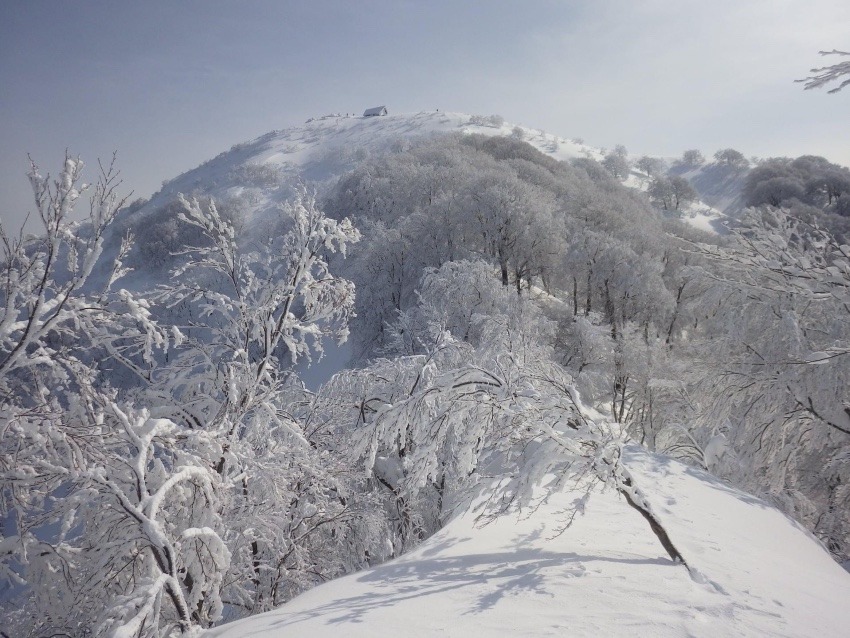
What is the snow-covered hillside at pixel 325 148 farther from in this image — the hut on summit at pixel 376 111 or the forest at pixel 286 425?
the forest at pixel 286 425

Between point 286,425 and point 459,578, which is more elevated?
point 286,425

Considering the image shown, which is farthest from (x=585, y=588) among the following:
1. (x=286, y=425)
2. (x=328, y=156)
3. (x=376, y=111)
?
(x=376, y=111)

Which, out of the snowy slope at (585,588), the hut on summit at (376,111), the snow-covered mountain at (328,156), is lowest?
the snowy slope at (585,588)

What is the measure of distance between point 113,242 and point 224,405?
67240 mm

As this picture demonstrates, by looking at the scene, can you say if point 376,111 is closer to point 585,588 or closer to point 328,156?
point 328,156

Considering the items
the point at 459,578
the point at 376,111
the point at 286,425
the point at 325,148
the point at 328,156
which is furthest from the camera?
the point at 376,111

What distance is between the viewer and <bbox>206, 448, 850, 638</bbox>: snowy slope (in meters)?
3.68

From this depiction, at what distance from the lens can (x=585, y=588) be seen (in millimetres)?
4270

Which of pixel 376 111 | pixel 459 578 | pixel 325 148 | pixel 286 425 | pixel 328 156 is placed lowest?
pixel 459 578

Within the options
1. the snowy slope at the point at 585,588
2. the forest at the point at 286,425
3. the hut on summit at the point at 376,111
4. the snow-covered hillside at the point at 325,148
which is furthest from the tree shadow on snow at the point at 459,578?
the hut on summit at the point at 376,111

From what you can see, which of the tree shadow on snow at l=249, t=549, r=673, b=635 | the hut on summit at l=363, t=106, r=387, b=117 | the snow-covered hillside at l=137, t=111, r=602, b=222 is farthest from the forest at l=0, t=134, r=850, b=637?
the hut on summit at l=363, t=106, r=387, b=117

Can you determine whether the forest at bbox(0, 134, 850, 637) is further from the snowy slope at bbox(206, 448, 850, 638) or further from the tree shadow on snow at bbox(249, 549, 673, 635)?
the tree shadow on snow at bbox(249, 549, 673, 635)

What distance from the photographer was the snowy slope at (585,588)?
3.68 meters

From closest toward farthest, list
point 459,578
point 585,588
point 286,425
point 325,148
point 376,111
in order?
point 585,588 < point 459,578 < point 286,425 < point 325,148 < point 376,111
